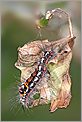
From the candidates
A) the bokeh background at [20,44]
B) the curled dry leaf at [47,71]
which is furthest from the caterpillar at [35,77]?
the bokeh background at [20,44]

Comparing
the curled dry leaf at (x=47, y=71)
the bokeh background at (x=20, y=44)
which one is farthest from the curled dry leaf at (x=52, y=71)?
the bokeh background at (x=20, y=44)

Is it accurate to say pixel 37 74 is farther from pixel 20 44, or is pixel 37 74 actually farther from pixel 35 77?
pixel 20 44

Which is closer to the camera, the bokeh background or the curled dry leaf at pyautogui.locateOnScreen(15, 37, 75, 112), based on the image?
the curled dry leaf at pyautogui.locateOnScreen(15, 37, 75, 112)

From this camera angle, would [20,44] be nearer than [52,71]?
No

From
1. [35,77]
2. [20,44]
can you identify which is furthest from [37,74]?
[20,44]

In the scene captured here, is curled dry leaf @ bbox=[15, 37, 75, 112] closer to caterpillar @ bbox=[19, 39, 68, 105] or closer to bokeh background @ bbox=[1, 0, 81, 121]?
caterpillar @ bbox=[19, 39, 68, 105]

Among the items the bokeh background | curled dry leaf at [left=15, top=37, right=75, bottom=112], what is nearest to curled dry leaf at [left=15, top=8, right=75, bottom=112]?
curled dry leaf at [left=15, top=37, right=75, bottom=112]

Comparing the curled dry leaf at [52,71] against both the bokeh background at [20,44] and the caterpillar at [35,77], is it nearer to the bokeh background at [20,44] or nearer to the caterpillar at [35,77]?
the caterpillar at [35,77]

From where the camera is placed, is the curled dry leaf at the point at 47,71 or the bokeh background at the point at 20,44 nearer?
the curled dry leaf at the point at 47,71
